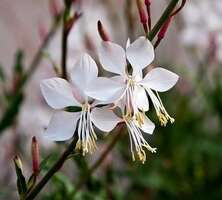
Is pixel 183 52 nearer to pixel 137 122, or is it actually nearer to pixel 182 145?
pixel 182 145

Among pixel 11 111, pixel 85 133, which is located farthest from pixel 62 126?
pixel 11 111

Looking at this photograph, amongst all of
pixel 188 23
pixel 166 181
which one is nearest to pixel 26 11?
pixel 188 23

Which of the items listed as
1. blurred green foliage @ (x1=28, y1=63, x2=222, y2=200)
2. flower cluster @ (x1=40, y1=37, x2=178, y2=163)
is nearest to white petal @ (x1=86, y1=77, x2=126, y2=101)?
flower cluster @ (x1=40, y1=37, x2=178, y2=163)

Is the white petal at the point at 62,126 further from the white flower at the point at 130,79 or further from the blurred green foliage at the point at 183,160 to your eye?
the blurred green foliage at the point at 183,160

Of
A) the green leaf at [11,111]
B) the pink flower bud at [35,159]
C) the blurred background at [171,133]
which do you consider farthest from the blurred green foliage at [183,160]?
the pink flower bud at [35,159]

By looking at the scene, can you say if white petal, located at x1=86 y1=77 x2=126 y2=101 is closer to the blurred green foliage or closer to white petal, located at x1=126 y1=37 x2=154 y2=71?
white petal, located at x1=126 y1=37 x2=154 y2=71

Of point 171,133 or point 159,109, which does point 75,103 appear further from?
point 171,133
